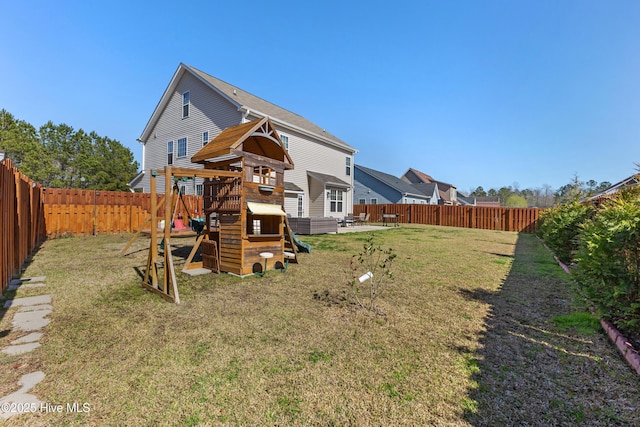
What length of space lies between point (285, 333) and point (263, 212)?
3417mm

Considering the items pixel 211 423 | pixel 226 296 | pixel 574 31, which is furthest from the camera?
pixel 574 31

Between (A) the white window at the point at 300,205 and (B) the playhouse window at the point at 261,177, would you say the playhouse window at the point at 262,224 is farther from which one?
(A) the white window at the point at 300,205

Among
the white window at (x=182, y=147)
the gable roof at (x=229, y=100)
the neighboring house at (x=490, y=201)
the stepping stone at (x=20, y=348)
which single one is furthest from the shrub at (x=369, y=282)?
the neighboring house at (x=490, y=201)

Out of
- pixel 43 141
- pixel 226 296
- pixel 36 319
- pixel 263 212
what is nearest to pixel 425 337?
pixel 226 296

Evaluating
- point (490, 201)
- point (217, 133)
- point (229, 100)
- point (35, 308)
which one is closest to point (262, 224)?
point (35, 308)

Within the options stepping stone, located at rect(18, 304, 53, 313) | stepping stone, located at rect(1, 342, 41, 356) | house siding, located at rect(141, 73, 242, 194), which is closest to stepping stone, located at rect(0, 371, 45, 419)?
stepping stone, located at rect(1, 342, 41, 356)

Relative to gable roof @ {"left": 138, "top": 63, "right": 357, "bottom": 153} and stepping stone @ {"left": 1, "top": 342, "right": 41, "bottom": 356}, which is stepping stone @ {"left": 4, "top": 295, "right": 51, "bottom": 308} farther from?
gable roof @ {"left": 138, "top": 63, "right": 357, "bottom": 153}

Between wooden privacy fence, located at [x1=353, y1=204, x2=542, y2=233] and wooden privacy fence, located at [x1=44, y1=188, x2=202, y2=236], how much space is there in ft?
66.3

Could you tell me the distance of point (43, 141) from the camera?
116 feet

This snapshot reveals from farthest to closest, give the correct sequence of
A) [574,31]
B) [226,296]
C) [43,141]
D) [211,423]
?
[43,141], [574,31], [226,296], [211,423]

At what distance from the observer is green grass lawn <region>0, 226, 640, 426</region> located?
6.93 feet

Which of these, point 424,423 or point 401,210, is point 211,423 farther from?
point 401,210

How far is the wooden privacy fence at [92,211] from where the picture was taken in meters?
12.8

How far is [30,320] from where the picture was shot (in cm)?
379
